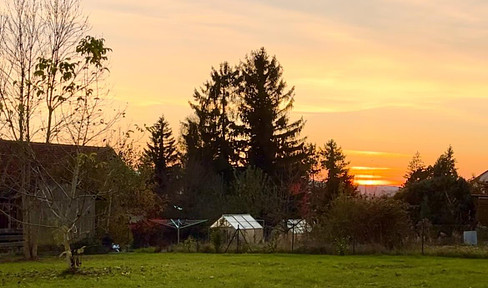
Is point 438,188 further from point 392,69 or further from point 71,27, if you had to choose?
point 71,27

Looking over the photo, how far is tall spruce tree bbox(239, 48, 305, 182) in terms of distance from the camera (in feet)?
154

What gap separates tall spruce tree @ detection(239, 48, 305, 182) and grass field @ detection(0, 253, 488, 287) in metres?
26.6

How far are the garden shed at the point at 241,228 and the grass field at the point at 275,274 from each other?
24.3 feet

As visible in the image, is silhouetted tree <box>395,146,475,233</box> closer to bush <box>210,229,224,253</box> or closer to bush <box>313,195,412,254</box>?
bush <box>313,195,412,254</box>

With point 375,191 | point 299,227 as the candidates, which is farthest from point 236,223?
point 375,191

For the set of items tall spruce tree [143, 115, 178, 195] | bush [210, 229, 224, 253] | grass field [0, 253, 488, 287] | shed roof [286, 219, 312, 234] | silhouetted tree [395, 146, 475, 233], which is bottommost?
grass field [0, 253, 488, 287]

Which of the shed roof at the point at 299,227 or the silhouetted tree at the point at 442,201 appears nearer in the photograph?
the shed roof at the point at 299,227

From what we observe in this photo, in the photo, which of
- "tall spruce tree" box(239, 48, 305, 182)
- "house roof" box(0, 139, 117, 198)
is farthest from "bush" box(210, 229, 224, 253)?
"tall spruce tree" box(239, 48, 305, 182)

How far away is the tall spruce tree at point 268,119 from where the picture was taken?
1852 inches

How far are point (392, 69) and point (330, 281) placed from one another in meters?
10.3

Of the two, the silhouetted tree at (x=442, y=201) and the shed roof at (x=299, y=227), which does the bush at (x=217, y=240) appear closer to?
the shed roof at (x=299, y=227)

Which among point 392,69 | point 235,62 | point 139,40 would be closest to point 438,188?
point 392,69

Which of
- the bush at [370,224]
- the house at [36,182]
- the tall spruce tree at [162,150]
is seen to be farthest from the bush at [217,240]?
the tall spruce tree at [162,150]

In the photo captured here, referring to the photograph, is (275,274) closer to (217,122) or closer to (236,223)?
(236,223)
